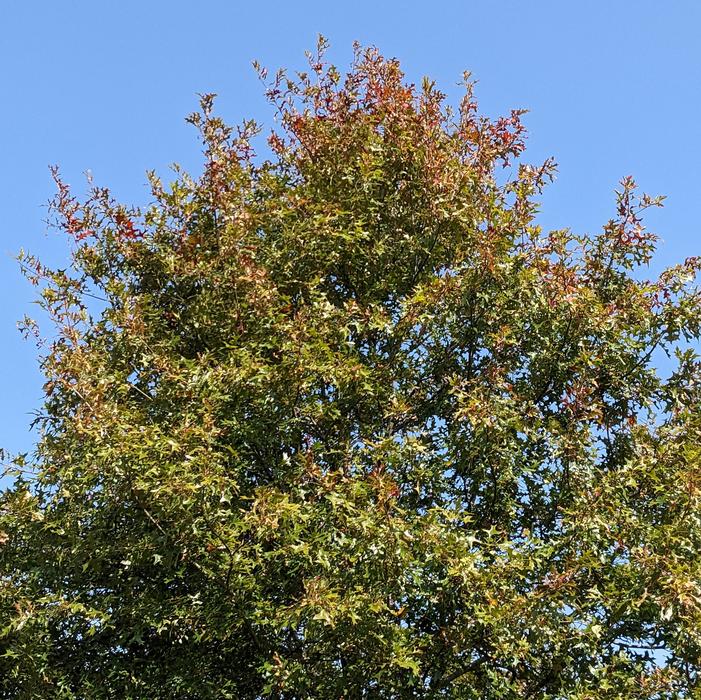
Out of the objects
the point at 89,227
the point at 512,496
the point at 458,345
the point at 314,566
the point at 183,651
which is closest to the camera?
the point at 314,566

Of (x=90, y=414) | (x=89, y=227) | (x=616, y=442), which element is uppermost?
(x=89, y=227)

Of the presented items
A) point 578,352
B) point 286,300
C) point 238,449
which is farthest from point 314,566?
point 578,352

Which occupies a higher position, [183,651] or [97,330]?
[97,330]

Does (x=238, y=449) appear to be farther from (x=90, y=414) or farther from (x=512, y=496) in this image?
(x=512, y=496)

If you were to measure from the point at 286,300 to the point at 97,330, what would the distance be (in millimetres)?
3238

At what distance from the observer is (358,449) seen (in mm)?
11523

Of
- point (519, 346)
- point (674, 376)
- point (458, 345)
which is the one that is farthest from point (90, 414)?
point (674, 376)

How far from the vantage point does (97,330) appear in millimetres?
12984

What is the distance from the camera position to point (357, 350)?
1271cm

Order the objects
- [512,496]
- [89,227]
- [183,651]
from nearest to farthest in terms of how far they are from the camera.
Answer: [183,651] < [512,496] < [89,227]

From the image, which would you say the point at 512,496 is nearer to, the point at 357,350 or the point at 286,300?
the point at 357,350

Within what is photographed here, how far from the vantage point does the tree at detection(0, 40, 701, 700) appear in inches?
381

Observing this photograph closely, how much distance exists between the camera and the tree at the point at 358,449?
31.7 feet

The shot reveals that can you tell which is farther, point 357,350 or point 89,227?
point 89,227
